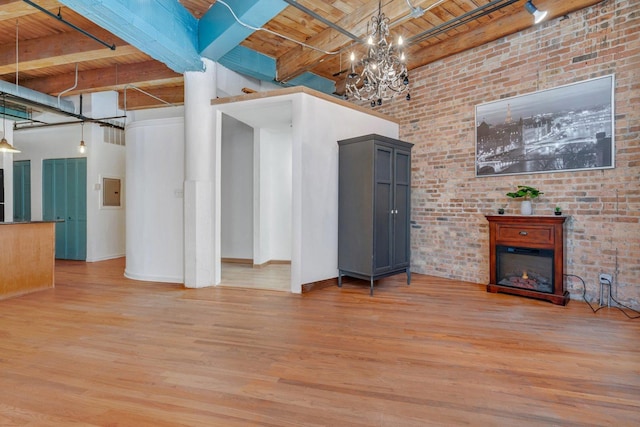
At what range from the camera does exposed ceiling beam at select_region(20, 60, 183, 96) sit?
5852 mm

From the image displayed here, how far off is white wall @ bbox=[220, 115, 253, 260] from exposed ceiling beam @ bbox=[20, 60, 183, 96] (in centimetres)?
144

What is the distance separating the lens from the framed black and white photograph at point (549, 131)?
380 cm

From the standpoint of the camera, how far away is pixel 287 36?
201 inches

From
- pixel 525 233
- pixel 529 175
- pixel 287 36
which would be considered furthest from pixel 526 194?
pixel 287 36

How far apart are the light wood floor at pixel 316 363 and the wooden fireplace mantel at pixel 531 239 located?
0.21 metres

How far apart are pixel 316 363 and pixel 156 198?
4121 millimetres

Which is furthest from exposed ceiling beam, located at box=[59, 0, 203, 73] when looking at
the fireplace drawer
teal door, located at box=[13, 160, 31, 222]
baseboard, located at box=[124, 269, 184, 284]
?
teal door, located at box=[13, 160, 31, 222]

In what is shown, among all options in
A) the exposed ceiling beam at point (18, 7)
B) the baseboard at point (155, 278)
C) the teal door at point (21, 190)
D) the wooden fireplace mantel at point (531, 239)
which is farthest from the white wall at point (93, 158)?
the wooden fireplace mantel at point (531, 239)

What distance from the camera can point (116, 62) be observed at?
234 inches

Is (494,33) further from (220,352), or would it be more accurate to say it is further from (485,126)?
(220,352)

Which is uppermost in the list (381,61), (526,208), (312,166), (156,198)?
(381,61)

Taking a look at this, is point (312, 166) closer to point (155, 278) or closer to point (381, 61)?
point (381, 61)

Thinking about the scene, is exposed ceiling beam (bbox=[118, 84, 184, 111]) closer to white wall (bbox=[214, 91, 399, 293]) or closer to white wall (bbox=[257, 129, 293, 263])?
white wall (bbox=[257, 129, 293, 263])

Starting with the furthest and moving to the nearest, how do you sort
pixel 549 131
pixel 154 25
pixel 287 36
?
pixel 287 36
pixel 549 131
pixel 154 25
